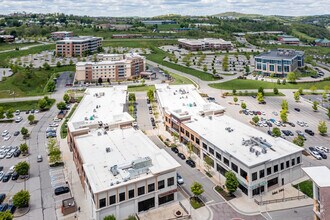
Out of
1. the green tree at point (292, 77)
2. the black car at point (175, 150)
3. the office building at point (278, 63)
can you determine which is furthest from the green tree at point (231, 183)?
the office building at point (278, 63)

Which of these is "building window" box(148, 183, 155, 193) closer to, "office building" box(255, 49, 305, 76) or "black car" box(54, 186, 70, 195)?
"black car" box(54, 186, 70, 195)

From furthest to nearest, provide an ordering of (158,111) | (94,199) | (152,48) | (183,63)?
(152,48) < (183,63) < (158,111) < (94,199)

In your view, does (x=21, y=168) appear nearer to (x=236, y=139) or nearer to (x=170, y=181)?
(x=170, y=181)

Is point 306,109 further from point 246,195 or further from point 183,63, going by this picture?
point 183,63

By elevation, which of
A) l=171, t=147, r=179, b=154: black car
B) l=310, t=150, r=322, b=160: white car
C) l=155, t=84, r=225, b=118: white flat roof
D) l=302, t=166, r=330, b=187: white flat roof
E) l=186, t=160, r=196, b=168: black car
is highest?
l=155, t=84, r=225, b=118: white flat roof

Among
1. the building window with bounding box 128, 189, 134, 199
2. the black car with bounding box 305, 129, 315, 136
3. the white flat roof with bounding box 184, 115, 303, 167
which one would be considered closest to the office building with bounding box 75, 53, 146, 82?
the white flat roof with bounding box 184, 115, 303, 167

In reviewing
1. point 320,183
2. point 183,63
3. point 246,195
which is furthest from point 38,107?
point 183,63

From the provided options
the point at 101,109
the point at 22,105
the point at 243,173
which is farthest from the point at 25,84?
the point at 243,173
